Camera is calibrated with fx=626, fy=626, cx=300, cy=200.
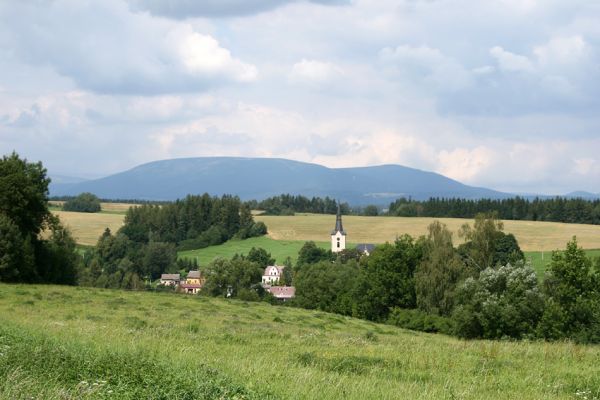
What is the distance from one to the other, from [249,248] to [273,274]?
58.8 feet

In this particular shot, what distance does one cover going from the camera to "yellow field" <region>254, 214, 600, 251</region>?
388 ft

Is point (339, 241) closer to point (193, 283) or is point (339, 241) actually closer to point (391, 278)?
point (193, 283)

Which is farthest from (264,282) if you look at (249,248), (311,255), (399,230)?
(399,230)

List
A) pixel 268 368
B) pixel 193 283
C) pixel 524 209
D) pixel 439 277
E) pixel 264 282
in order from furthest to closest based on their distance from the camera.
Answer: pixel 524 209 → pixel 264 282 → pixel 193 283 → pixel 439 277 → pixel 268 368

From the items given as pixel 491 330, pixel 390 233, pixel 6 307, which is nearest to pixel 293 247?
pixel 390 233

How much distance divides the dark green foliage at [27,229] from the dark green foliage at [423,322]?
2974cm

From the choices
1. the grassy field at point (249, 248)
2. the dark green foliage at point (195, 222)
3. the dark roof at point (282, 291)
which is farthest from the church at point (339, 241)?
the dark roof at point (282, 291)

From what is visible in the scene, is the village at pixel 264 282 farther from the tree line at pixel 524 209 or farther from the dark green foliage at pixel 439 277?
the tree line at pixel 524 209

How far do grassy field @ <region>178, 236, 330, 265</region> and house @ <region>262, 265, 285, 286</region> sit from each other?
155 inches

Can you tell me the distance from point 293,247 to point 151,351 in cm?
12869

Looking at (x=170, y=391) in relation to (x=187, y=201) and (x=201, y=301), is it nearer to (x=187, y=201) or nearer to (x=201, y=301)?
(x=201, y=301)

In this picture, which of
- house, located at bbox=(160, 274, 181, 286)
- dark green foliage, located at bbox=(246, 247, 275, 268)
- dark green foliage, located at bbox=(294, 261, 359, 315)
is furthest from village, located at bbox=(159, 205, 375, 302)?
dark green foliage, located at bbox=(294, 261, 359, 315)

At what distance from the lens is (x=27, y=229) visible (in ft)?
143

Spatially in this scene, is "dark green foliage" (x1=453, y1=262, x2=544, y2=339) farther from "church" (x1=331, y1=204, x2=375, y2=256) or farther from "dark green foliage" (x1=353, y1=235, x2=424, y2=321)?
"church" (x1=331, y1=204, x2=375, y2=256)
